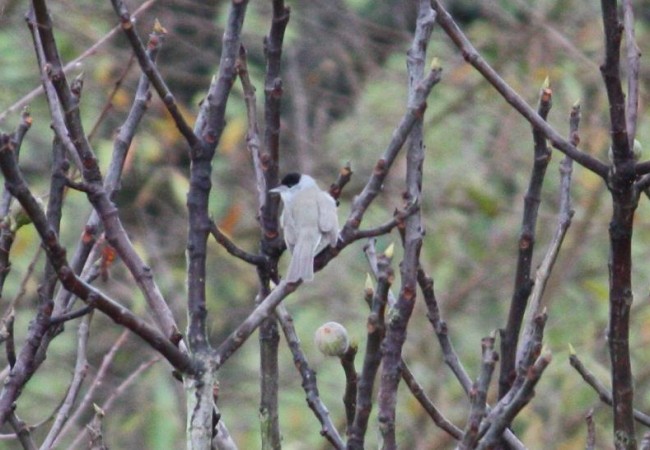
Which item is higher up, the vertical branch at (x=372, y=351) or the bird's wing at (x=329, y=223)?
the bird's wing at (x=329, y=223)

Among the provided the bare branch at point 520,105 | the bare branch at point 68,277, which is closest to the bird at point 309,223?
the bare branch at point 520,105

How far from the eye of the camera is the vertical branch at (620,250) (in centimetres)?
194

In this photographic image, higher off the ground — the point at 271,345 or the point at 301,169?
the point at 301,169

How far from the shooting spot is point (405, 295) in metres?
1.86

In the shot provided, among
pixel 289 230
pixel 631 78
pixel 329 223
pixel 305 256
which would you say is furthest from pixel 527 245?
pixel 289 230

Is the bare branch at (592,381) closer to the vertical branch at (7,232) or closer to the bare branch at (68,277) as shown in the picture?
the bare branch at (68,277)

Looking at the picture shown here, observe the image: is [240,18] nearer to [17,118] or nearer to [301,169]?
[301,169]

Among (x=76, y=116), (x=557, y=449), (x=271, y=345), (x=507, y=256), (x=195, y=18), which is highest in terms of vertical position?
(x=195, y=18)

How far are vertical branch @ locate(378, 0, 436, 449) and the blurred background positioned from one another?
3697 millimetres

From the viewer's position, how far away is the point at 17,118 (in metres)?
7.14

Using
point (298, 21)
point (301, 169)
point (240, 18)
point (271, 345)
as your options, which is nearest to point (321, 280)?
point (301, 169)

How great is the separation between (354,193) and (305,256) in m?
3.42

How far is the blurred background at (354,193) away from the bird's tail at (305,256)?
91.0 inches

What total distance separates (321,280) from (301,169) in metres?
0.67
